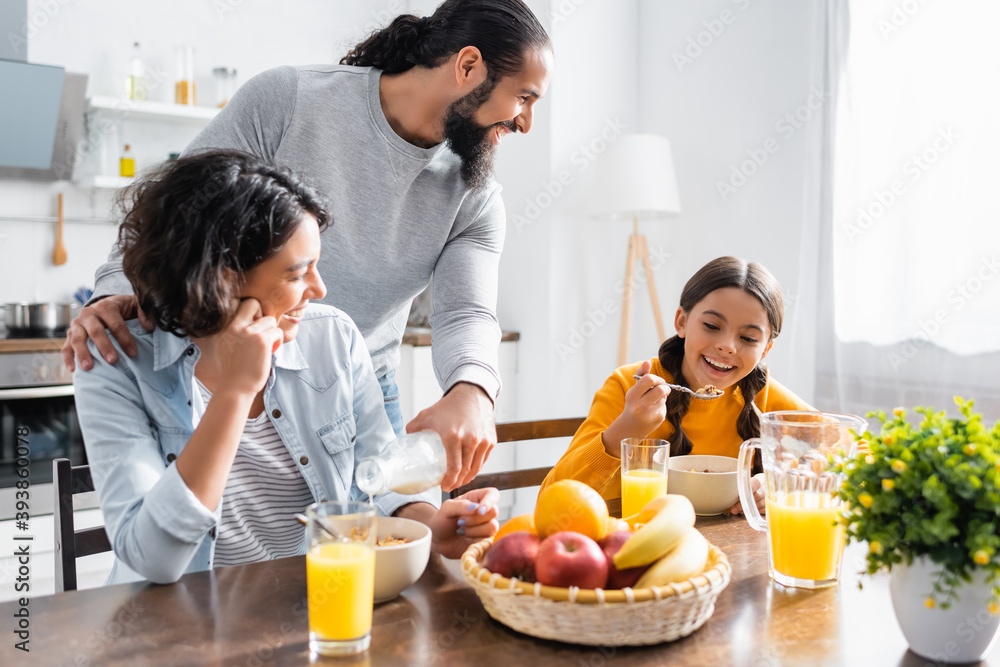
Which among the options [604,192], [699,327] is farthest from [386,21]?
[699,327]

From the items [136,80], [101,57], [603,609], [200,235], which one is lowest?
[603,609]

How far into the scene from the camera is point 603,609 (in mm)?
760

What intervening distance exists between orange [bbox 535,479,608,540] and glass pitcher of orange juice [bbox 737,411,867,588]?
0.86 ft

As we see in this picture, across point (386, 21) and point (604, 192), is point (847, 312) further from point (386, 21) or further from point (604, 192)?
point (386, 21)

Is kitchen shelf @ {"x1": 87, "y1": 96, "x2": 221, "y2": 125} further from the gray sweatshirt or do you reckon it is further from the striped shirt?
the striped shirt

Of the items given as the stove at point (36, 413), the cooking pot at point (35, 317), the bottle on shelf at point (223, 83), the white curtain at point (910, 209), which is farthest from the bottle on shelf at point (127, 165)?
the white curtain at point (910, 209)

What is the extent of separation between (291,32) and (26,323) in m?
1.84

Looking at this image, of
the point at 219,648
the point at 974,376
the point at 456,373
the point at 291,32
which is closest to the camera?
the point at 219,648

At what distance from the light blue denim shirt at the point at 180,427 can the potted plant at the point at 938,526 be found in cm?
70

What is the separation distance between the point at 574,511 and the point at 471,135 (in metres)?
1.01

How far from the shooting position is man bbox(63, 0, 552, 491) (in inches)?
62.9

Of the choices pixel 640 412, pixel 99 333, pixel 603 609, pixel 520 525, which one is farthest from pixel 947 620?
pixel 99 333

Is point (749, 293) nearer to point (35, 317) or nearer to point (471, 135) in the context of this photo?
point (471, 135)

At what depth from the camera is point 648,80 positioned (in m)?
3.65
